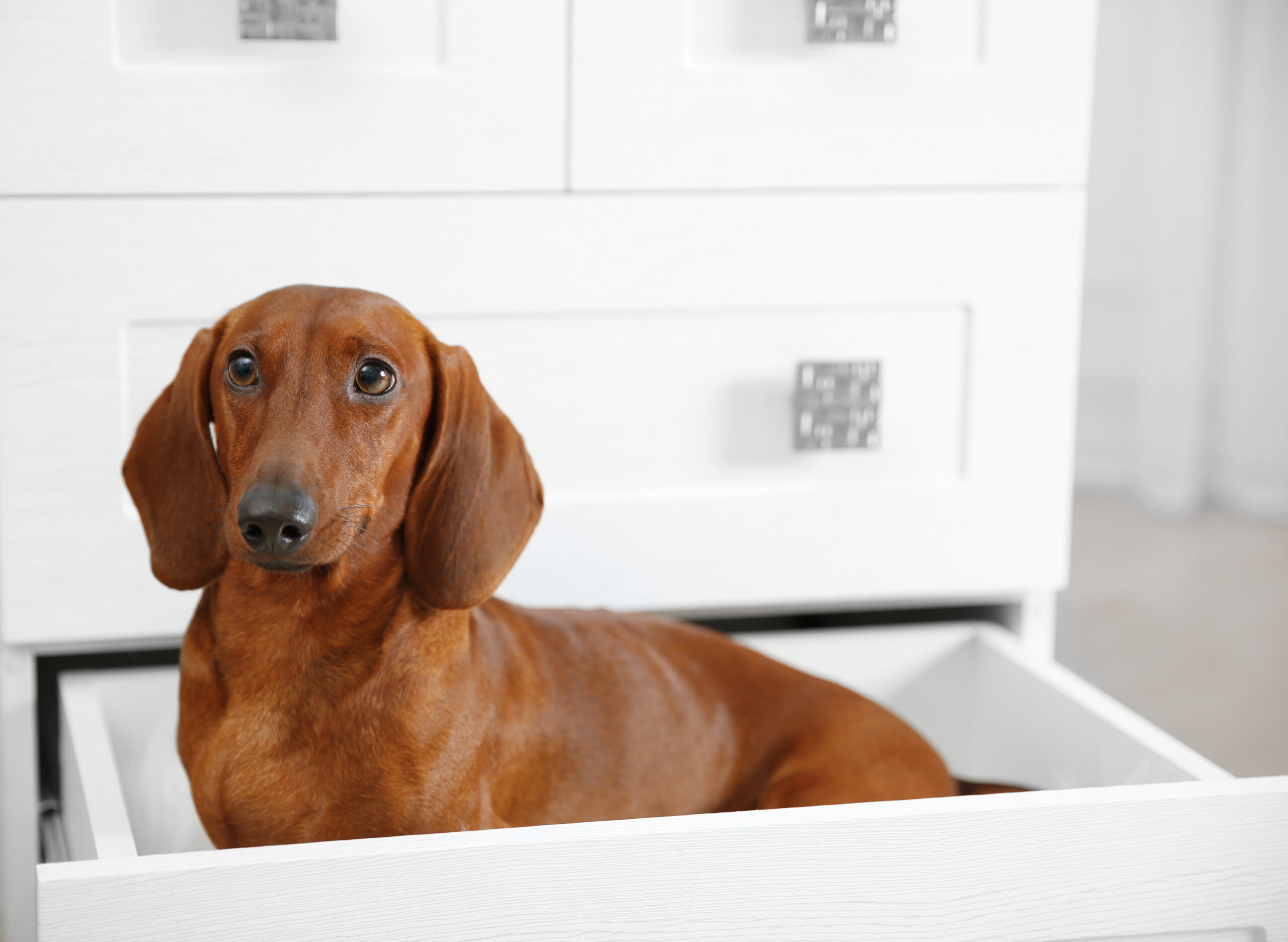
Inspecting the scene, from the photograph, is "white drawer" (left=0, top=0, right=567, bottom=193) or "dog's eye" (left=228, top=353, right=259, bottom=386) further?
"white drawer" (left=0, top=0, right=567, bottom=193)

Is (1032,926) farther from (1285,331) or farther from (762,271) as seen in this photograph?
(1285,331)

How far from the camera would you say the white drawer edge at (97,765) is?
0.78 m

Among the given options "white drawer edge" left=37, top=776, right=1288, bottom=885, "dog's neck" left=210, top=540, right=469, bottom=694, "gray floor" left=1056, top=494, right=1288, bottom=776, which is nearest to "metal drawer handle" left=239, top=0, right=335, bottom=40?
"dog's neck" left=210, top=540, right=469, bottom=694

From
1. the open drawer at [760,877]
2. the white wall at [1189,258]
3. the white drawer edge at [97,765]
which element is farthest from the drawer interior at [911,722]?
the white wall at [1189,258]

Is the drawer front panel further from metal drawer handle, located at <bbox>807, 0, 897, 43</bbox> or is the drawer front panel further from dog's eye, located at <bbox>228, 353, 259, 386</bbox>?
dog's eye, located at <bbox>228, 353, 259, 386</bbox>

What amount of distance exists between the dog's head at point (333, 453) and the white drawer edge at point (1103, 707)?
0.47 metres

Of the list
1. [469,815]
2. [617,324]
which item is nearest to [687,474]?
[617,324]

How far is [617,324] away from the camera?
1.12 metres

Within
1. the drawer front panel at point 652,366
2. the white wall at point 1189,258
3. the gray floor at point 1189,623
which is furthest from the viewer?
the white wall at point 1189,258

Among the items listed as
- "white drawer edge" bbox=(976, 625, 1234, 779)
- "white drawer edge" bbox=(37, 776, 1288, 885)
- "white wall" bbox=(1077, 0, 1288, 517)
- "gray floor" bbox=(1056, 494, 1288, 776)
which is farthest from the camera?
"white wall" bbox=(1077, 0, 1288, 517)

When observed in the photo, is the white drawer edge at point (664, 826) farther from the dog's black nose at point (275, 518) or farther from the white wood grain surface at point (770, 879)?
the dog's black nose at point (275, 518)

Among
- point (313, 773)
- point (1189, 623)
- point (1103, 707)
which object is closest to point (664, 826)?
point (313, 773)

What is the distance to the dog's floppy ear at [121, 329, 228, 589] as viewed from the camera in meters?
0.77

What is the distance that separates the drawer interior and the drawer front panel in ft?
0.15
